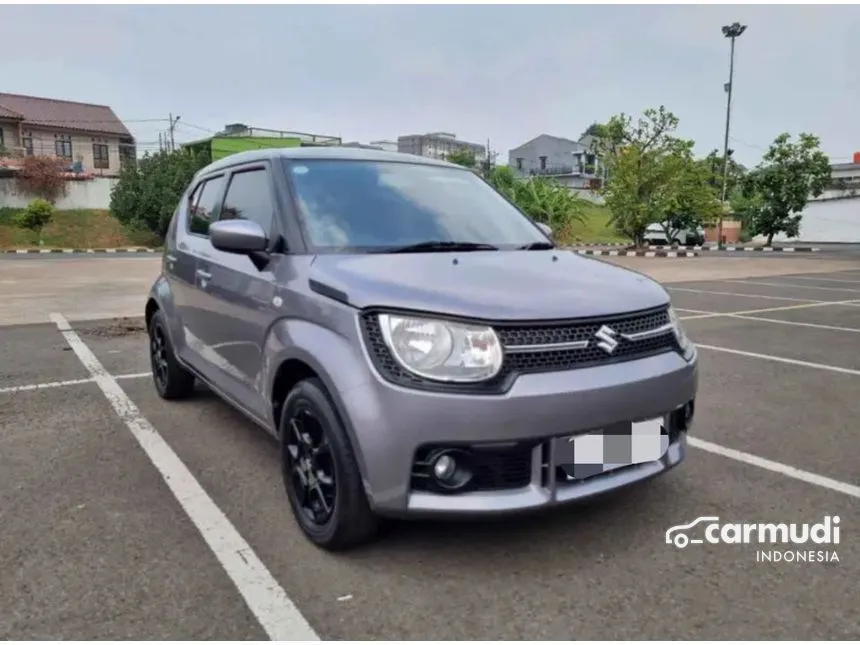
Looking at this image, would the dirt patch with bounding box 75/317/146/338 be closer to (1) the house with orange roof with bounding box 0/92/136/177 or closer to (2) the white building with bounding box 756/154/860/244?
(1) the house with orange roof with bounding box 0/92/136/177

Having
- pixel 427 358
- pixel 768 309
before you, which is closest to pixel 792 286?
pixel 768 309

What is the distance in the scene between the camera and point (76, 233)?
31109mm

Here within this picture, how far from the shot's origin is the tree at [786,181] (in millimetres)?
31547

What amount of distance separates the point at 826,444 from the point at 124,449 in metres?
4.07

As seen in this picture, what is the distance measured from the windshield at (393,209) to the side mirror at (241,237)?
0.21 meters

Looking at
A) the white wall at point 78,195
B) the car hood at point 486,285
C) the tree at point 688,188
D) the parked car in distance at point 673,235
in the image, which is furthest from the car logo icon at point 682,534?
the white wall at point 78,195

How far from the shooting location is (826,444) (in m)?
4.04

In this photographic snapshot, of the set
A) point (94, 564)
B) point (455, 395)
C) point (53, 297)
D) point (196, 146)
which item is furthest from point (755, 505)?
point (196, 146)

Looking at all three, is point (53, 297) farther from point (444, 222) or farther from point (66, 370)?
point (444, 222)

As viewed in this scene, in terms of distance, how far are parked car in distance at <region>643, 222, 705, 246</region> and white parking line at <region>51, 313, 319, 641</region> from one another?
101 feet

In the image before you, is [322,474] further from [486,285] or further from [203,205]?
[203,205]

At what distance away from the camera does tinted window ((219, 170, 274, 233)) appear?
3447 mm

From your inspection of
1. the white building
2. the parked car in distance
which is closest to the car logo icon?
the parked car in distance

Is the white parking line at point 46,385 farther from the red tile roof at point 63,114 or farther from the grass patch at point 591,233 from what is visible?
the red tile roof at point 63,114
